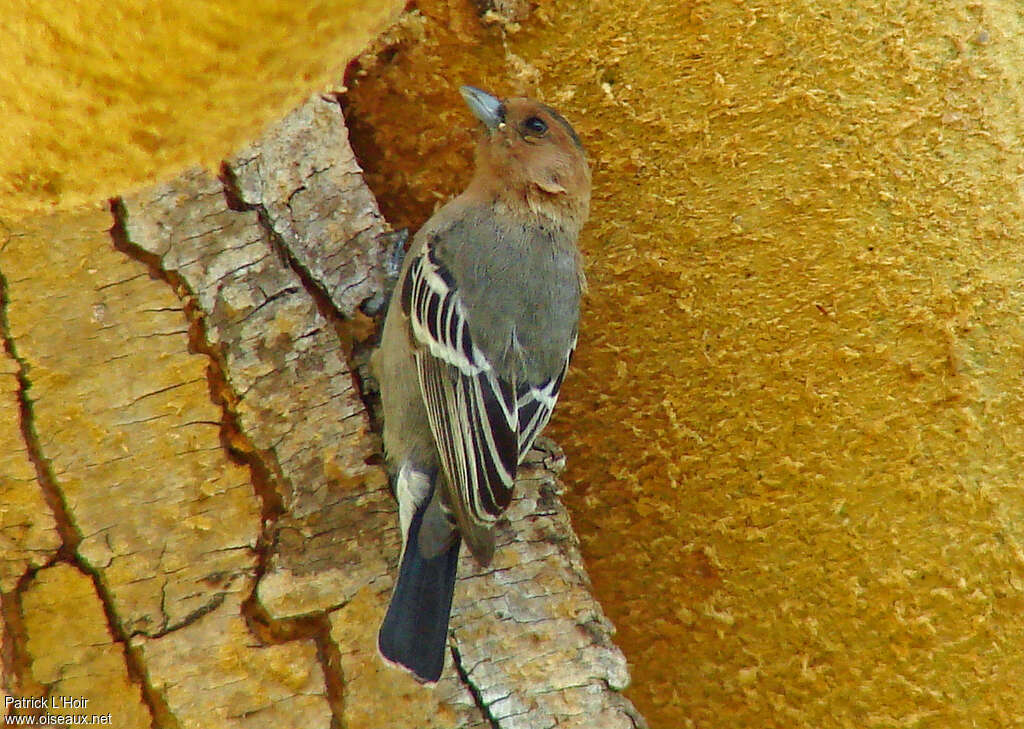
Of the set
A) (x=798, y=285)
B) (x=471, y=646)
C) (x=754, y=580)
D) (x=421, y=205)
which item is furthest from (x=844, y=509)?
(x=421, y=205)

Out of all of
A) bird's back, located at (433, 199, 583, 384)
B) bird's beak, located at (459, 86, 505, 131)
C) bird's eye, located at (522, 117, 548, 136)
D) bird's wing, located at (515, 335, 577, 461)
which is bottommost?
bird's wing, located at (515, 335, 577, 461)

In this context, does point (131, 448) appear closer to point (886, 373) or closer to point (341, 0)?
point (341, 0)

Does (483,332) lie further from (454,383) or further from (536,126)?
(536,126)

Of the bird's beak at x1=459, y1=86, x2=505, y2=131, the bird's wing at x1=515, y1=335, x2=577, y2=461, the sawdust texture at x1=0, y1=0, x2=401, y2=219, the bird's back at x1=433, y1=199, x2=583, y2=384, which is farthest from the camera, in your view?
the bird's back at x1=433, y1=199, x2=583, y2=384

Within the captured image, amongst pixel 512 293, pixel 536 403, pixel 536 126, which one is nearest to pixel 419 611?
pixel 536 403

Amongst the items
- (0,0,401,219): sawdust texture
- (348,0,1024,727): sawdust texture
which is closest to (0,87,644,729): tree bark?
(0,0,401,219): sawdust texture

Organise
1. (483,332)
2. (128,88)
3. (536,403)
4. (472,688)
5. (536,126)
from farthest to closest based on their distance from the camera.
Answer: (536,126) < (483,332) < (536,403) < (128,88) < (472,688)

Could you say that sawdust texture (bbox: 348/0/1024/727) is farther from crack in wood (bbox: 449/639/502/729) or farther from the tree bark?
crack in wood (bbox: 449/639/502/729)
